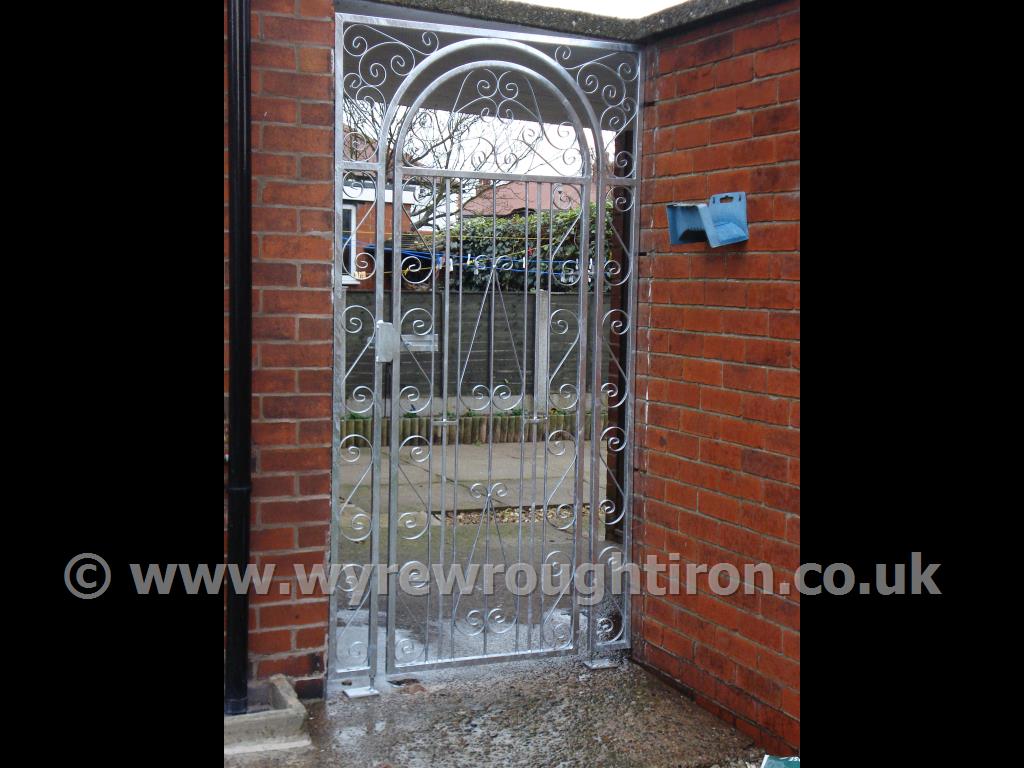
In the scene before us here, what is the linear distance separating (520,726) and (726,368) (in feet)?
5.46

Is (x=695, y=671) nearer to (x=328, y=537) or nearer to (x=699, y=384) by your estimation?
(x=699, y=384)

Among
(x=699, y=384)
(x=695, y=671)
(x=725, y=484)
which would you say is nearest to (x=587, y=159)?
(x=699, y=384)

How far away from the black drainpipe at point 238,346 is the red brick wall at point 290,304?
0.17 meters

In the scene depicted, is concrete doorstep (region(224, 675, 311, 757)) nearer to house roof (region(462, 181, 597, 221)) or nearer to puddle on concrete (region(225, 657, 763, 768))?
puddle on concrete (region(225, 657, 763, 768))

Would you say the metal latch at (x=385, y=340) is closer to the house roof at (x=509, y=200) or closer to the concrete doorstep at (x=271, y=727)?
the house roof at (x=509, y=200)

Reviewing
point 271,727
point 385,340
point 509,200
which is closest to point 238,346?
point 385,340

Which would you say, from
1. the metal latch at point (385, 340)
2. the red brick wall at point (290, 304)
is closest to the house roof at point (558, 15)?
the red brick wall at point (290, 304)

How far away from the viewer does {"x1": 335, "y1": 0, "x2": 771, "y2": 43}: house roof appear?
423 centimetres

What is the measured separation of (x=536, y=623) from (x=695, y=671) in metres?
0.99

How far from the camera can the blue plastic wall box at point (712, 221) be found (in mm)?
4121

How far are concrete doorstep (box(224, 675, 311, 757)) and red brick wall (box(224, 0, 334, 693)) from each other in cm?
19

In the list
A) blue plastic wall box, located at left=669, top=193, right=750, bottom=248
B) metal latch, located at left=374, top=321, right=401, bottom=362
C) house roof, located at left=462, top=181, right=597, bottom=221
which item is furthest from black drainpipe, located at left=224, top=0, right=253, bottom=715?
blue plastic wall box, located at left=669, top=193, right=750, bottom=248

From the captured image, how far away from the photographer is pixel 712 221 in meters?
4.22

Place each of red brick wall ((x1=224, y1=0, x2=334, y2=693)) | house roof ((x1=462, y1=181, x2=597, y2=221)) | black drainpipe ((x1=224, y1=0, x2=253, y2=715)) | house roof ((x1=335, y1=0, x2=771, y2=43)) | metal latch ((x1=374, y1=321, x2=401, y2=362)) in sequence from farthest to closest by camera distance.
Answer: house roof ((x1=462, y1=181, x2=597, y2=221)) < metal latch ((x1=374, y1=321, x2=401, y2=362)) < house roof ((x1=335, y1=0, x2=771, y2=43)) < red brick wall ((x1=224, y1=0, x2=334, y2=693)) < black drainpipe ((x1=224, y1=0, x2=253, y2=715))
